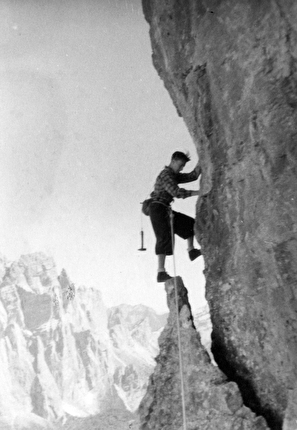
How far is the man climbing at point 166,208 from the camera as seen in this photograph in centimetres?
798

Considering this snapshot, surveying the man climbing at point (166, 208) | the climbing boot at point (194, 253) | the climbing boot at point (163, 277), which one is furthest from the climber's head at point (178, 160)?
the climbing boot at point (163, 277)

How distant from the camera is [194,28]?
703 centimetres

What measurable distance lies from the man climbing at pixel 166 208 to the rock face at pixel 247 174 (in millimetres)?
838

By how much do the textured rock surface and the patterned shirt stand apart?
1951 millimetres

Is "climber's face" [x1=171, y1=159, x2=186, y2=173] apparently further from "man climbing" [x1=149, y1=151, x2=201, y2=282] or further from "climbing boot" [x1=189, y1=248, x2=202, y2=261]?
"climbing boot" [x1=189, y1=248, x2=202, y2=261]

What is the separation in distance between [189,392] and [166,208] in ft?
11.3

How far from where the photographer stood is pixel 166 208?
8.14 metres

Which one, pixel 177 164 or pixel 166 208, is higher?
pixel 177 164

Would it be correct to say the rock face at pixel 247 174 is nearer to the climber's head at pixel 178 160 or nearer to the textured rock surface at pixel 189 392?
the textured rock surface at pixel 189 392

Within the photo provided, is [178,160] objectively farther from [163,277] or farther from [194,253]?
[163,277]

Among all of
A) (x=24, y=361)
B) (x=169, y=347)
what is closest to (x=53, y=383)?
(x=24, y=361)

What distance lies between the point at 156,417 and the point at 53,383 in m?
176

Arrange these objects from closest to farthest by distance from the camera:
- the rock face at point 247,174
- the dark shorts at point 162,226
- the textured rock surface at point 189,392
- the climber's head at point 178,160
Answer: the rock face at point 247,174
the textured rock surface at point 189,392
the dark shorts at point 162,226
the climber's head at point 178,160

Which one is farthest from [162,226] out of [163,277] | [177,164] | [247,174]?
[247,174]
